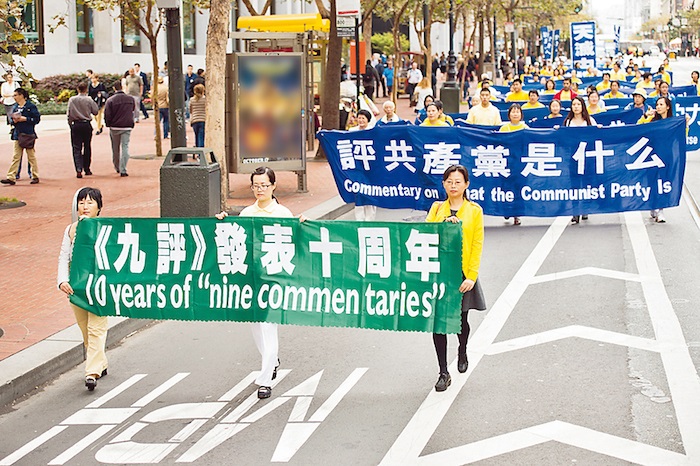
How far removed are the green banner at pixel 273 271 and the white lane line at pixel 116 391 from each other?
544 mm

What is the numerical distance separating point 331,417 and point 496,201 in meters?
8.87

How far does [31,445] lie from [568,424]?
334 cm

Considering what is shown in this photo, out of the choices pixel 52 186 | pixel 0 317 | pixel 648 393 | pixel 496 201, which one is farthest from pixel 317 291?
pixel 52 186

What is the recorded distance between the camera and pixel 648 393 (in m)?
7.79

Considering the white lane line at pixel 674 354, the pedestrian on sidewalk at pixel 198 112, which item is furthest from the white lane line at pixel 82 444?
the pedestrian on sidewalk at pixel 198 112

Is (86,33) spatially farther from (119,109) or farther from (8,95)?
(119,109)

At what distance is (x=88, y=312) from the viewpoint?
27.3ft

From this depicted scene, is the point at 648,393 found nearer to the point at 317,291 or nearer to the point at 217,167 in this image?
the point at 317,291

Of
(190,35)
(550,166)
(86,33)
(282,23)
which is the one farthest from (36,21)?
(550,166)

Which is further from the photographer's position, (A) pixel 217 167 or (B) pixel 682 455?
(A) pixel 217 167

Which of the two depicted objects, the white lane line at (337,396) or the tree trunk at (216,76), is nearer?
the white lane line at (337,396)

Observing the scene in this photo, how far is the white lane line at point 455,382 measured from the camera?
6777 mm

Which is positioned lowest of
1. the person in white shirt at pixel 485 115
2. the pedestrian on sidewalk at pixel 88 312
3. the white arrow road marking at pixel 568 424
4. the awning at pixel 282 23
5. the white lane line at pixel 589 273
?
the white arrow road marking at pixel 568 424

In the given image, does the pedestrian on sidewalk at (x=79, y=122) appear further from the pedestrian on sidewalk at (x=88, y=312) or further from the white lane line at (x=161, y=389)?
the white lane line at (x=161, y=389)
